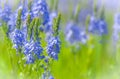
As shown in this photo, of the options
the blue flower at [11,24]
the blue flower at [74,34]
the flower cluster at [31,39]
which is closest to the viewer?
the flower cluster at [31,39]

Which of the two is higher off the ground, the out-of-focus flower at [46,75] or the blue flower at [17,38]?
the blue flower at [17,38]

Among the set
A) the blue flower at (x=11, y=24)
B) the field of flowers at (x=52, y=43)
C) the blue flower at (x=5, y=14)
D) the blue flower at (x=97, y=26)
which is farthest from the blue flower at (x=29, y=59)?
the blue flower at (x=97, y=26)

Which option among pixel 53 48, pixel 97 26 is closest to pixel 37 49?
pixel 53 48

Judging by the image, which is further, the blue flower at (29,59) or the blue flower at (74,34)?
the blue flower at (74,34)

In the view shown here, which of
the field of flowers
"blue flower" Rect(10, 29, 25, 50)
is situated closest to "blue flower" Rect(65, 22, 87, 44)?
the field of flowers

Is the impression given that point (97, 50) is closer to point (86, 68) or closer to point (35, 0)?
point (86, 68)

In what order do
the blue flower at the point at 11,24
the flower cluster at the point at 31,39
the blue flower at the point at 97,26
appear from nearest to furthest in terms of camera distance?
the flower cluster at the point at 31,39, the blue flower at the point at 11,24, the blue flower at the point at 97,26

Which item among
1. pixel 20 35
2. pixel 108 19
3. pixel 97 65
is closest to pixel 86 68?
pixel 97 65

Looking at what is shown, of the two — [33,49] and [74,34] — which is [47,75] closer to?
[33,49]

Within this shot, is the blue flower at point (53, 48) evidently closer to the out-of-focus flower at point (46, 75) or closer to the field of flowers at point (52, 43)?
the field of flowers at point (52, 43)
